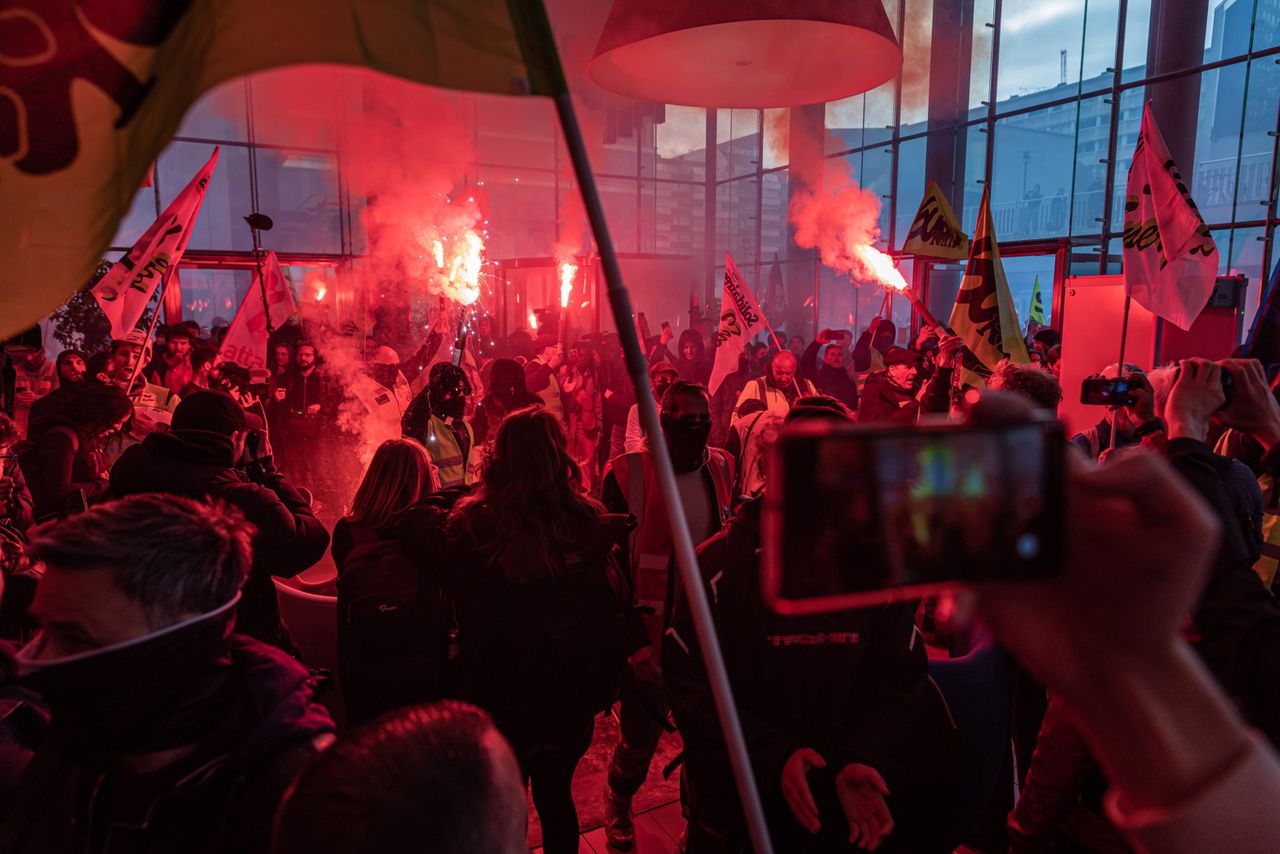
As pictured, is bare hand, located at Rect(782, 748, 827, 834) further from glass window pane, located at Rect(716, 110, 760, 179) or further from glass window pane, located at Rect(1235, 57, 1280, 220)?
glass window pane, located at Rect(716, 110, 760, 179)

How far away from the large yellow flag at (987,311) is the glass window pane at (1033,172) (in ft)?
24.6

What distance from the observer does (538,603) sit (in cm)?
282

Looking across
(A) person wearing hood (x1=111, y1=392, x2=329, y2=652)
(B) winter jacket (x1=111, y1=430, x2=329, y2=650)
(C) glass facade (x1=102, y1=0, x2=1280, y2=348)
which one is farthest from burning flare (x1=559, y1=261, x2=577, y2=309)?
(B) winter jacket (x1=111, y1=430, x2=329, y2=650)

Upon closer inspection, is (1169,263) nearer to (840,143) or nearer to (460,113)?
(840,143)

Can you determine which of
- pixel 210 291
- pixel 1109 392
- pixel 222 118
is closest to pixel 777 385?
pixel 1109 392

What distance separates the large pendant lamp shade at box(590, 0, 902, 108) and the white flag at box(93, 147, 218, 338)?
4.10m

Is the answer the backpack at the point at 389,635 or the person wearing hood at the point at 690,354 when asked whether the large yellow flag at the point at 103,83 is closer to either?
the backpack at the point at 389,635

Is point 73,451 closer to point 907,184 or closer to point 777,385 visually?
point 777,385

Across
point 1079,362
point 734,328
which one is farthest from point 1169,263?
point 734,328

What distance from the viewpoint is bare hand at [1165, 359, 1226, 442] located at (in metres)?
2.44

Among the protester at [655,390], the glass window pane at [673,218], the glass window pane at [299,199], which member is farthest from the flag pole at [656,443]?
the glass window pane at [673,218]

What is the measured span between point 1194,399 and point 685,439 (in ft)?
6.49

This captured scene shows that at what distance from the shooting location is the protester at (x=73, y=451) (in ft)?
13.1

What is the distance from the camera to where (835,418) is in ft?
8.87
